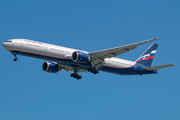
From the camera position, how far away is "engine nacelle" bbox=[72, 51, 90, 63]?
44.5 meters

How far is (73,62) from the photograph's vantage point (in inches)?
1807

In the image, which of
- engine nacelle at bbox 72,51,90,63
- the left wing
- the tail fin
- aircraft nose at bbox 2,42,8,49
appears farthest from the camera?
the tail fin

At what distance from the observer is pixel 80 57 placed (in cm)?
4456

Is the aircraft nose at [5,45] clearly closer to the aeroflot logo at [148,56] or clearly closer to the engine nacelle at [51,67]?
the engine nacelle at [51,67]

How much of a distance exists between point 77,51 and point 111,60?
289 inches

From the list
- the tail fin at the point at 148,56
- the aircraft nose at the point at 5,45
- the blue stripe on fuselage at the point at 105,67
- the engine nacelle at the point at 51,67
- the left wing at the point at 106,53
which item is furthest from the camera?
the tail fin at the point at 148,56

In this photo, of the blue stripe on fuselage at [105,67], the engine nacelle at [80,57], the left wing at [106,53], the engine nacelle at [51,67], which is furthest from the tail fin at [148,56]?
the engine nacelle at [51,67]

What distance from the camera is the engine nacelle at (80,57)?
4450cm

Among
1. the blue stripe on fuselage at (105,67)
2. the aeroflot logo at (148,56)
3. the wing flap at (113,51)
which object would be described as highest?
the aeroflot logo at (148,56)

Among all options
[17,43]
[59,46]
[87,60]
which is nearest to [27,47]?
[17,43]

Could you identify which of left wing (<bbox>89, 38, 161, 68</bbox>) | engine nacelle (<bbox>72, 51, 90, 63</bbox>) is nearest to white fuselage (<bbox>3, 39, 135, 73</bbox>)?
engine nacelle (<bbox>72, 51, 90, 63</bbox>)

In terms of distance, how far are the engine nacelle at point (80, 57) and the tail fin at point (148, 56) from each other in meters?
13.1

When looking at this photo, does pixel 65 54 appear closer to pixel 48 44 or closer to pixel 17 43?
pixel 48 44

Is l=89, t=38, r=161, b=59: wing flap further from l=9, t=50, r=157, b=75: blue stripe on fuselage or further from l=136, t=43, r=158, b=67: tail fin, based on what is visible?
l=136, t=43, r=158, b=67: tail fin
